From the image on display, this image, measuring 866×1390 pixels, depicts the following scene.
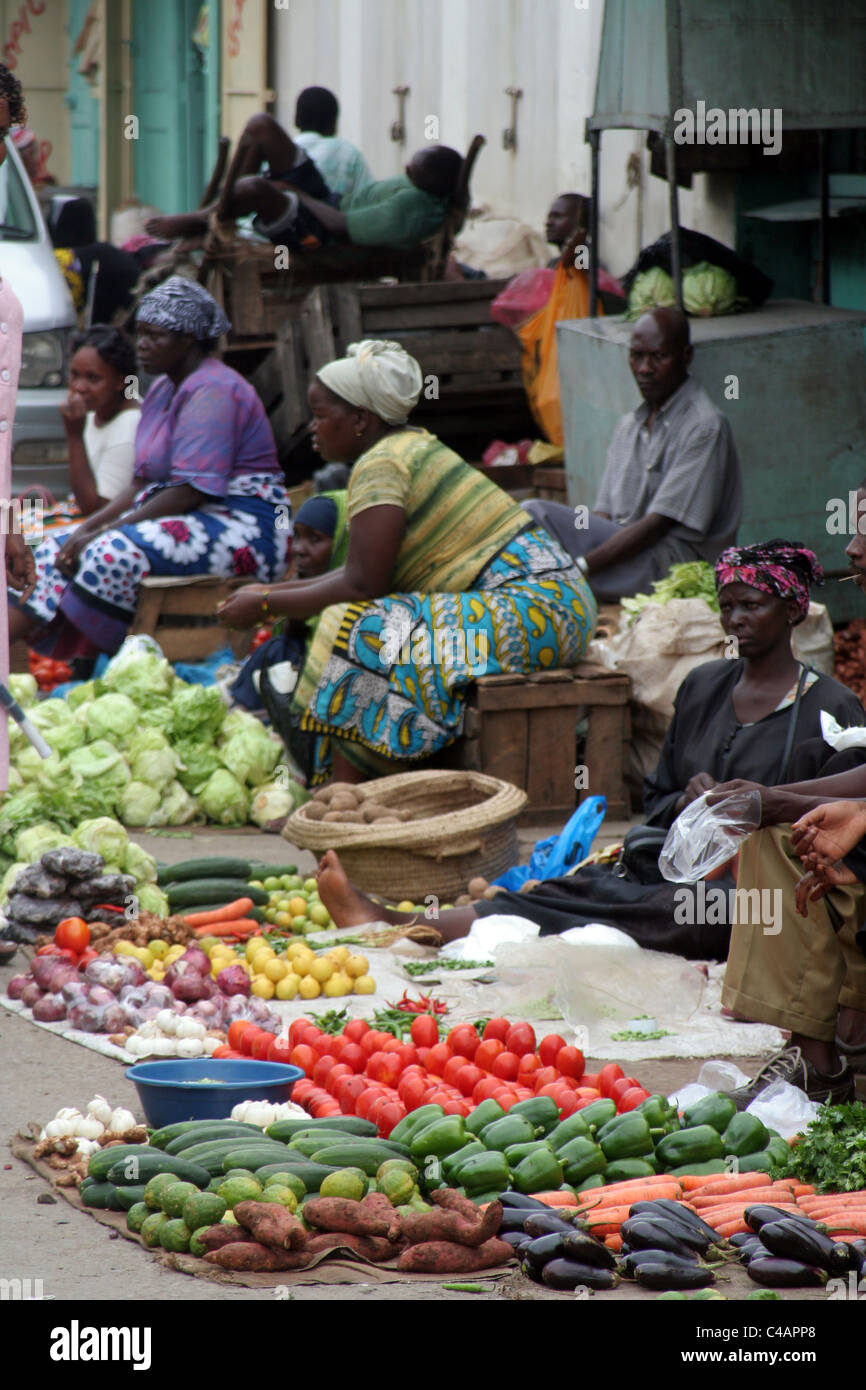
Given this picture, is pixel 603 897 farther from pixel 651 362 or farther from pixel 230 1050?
pixel 651 362

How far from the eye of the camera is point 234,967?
4.83 m

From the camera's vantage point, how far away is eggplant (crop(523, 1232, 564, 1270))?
3.10 m

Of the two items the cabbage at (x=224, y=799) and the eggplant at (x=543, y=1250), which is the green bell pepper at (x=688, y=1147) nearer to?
the eggplant at (x=543, y=1250)

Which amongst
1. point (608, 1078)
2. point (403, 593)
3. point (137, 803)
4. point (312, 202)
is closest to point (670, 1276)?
point (608, 1078)

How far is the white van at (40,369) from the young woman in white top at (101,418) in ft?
1.56

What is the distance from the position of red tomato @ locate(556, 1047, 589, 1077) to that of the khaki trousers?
369mm

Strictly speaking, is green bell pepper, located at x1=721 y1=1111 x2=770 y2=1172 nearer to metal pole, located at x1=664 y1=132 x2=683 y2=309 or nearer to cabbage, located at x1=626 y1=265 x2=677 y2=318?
metal pole, located at x1=664 y1=132 x2=683 y2=309

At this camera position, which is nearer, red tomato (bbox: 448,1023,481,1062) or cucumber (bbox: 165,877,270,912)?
red tomato (bbox: 448,1023,481,1062)

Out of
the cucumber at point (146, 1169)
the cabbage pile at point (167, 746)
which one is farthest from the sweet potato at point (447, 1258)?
the cabbage pile at point (167, 746)

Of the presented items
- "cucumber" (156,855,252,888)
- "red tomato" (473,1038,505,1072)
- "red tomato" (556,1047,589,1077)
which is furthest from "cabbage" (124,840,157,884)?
"red tomato" (556,1047,589,1077)

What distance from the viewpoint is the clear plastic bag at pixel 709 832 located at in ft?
13.0

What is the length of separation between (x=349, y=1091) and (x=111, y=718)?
328 cm

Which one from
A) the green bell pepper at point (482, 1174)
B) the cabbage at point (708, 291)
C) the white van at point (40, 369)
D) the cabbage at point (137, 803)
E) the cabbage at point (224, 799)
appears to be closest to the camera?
the green bell pepper at point (482, 1174)

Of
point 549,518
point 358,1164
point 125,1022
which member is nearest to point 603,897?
point 125,1022
